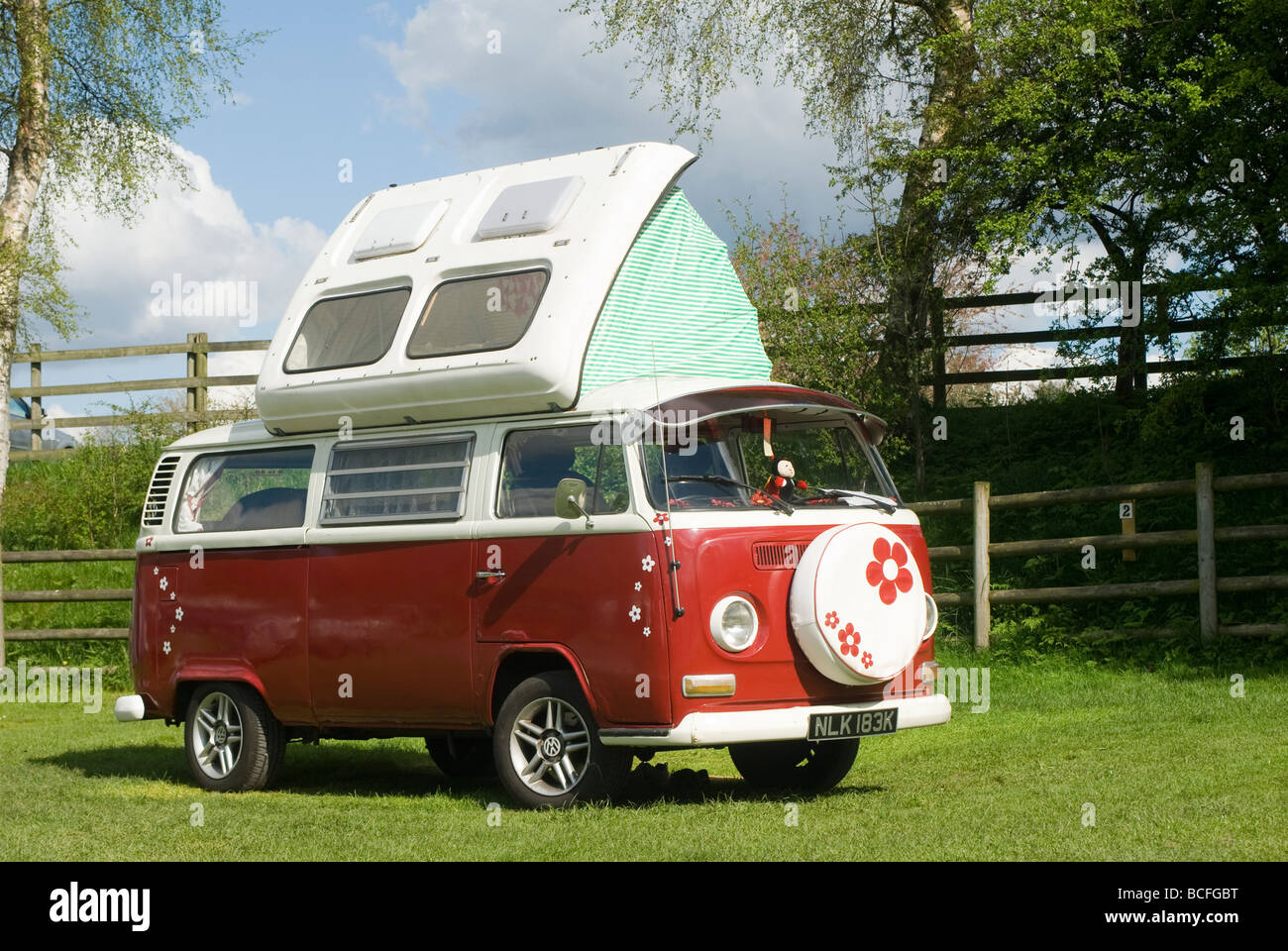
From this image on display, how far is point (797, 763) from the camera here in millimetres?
10070

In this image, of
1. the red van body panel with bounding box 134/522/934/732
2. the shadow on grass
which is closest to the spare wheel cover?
the red van body panel with bounding box 134/522/934/732

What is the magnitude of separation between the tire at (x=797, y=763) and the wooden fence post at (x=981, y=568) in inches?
208

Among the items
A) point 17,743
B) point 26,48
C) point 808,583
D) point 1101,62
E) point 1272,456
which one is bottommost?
point 17,743

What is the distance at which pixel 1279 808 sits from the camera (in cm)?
745

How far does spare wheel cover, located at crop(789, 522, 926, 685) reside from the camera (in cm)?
838

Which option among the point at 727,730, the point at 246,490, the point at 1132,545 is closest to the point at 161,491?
the point at 246,490

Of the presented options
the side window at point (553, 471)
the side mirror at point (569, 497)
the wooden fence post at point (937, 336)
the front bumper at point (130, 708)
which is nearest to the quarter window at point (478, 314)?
the side window at point (553, 471)

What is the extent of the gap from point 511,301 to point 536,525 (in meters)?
1.58

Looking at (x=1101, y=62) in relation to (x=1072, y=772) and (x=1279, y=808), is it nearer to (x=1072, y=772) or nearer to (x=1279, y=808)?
(x=1072, y=772)

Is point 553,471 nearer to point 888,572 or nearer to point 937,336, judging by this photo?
point 888,572

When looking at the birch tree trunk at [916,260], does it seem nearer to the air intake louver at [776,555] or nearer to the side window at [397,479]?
the side window at [397,479]

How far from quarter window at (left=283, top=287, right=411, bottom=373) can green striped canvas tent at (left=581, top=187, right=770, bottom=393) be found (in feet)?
5.42
